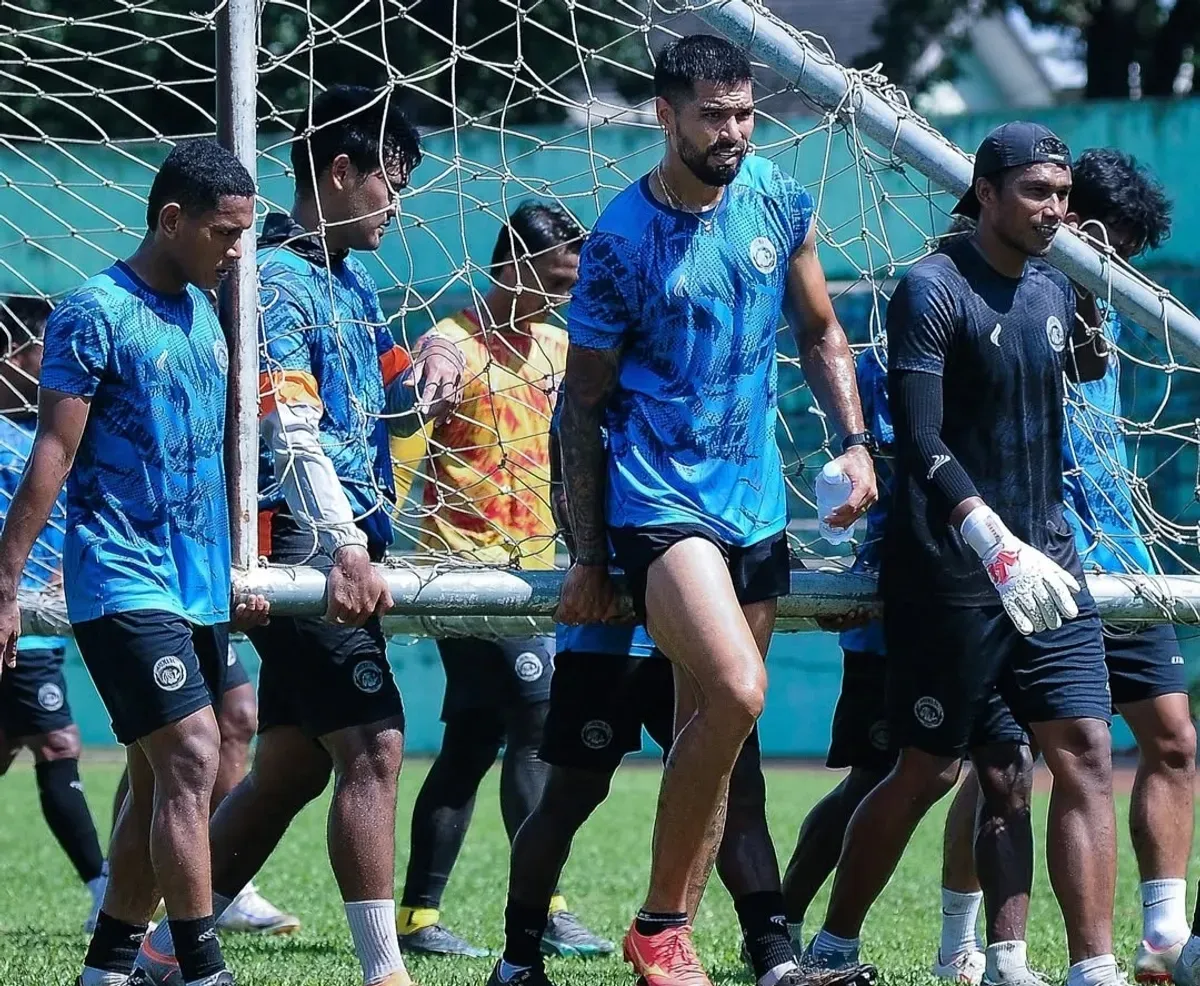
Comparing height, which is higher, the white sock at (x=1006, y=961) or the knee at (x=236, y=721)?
the knee at (x=236, y=721)

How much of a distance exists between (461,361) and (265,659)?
40.3 inches

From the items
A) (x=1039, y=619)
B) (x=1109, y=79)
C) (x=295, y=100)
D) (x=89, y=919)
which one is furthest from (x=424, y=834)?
(x=1109, y=79)

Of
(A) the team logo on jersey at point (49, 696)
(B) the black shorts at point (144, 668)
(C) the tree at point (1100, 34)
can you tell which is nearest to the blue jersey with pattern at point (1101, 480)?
(B) the black shorts at point (144, 668)

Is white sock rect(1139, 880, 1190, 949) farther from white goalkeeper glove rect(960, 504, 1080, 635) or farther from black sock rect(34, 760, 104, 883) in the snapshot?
black sock rect(34, 760, 104, 883)

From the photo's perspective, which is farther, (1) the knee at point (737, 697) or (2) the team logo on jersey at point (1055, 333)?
(2) the team logo on jersey at point (1055, 333)

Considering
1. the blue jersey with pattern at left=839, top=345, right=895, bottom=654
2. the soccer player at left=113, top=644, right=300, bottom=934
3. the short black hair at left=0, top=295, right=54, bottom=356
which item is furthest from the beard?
the short black hair at left=0, top=295, right=54, bottom=356

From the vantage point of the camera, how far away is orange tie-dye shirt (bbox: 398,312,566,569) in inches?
275

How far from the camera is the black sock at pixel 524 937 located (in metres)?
5.09

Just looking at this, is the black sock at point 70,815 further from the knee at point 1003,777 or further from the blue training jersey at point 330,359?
the knee at point 1003,777

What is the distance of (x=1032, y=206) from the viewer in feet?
16.9

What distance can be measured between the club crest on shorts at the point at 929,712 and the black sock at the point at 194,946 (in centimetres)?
187

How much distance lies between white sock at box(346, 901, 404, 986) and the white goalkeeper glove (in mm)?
1686

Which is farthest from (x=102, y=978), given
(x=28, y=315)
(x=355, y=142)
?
(x=28, y=315)

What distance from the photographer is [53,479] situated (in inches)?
181
